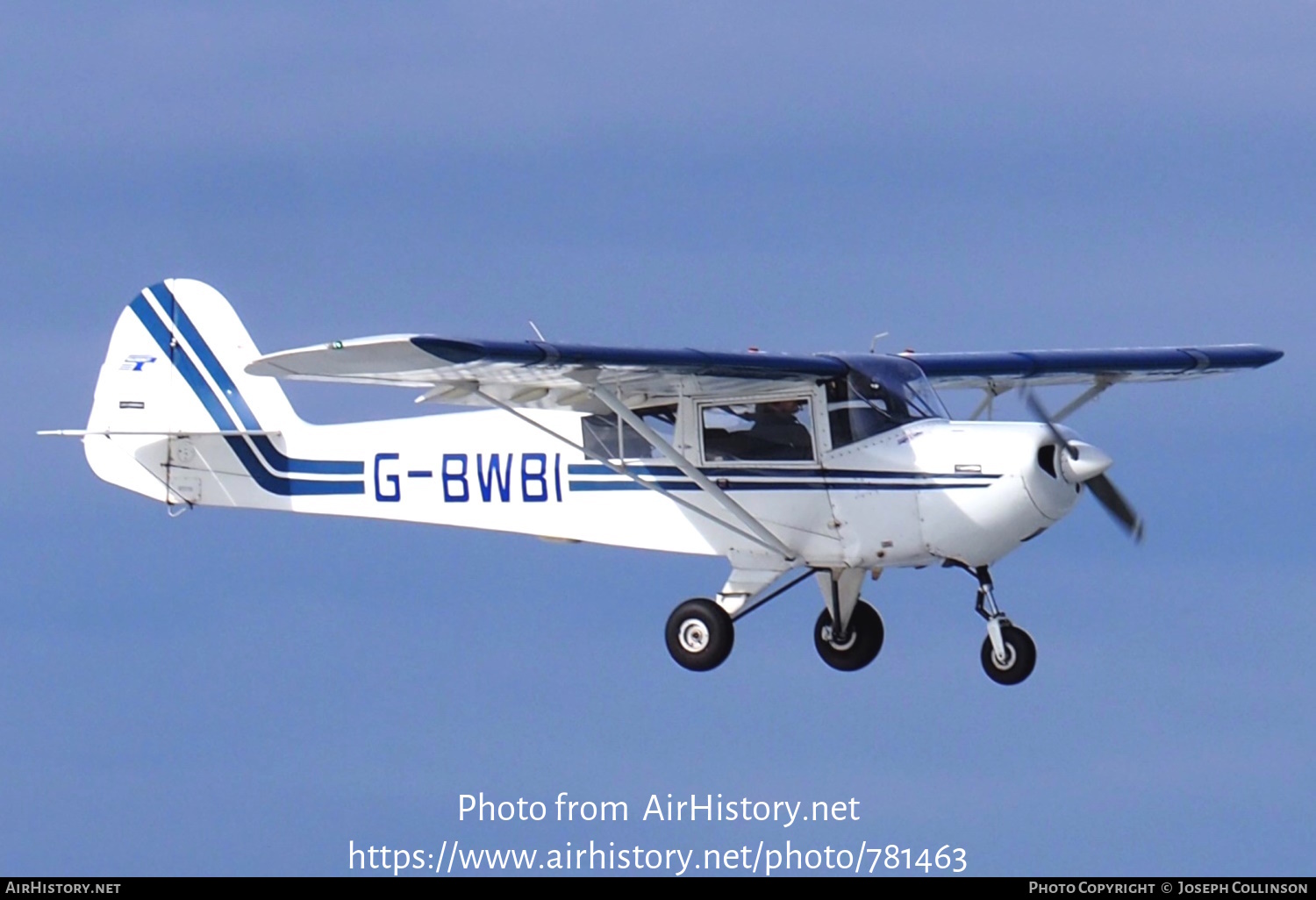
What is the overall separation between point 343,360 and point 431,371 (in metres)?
1.06

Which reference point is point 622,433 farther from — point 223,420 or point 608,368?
point 223,420

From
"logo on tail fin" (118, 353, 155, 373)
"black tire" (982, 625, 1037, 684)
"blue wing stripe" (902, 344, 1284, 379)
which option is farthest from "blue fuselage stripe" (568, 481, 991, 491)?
"logo on tail fin" (118, 353, 155, 373)

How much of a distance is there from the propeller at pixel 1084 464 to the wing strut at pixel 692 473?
2402 mm

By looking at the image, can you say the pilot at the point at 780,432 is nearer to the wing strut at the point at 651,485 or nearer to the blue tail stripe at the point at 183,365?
the wing strut at the point at 651,485

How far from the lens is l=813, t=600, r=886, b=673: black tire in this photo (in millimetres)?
23297

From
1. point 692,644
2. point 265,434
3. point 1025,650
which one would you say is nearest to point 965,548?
point 1025,650

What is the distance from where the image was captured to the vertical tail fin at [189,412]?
2498cm

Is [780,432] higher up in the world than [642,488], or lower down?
higher up

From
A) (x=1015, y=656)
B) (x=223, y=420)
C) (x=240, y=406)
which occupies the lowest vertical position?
(x=1015, y=656)

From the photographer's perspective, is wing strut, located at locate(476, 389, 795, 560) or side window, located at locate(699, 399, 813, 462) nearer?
side window, located at locate(699, 399, 813, 462)

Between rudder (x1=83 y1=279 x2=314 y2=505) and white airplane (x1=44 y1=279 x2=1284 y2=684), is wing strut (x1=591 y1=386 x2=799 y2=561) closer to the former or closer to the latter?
white airplane (x1=44 y1=279 x2=1284 y2=684)

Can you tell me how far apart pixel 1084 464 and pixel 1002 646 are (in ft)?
5.77

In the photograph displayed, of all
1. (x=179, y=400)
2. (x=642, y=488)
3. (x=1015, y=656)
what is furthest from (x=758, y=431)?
(x=179, y=400)

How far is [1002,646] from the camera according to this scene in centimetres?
2184
